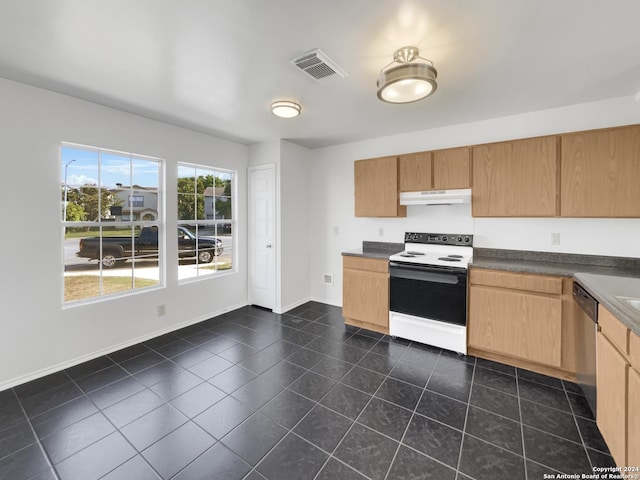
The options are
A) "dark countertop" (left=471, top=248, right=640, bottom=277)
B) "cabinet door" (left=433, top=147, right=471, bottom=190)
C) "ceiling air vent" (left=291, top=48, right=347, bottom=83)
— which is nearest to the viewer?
"ceiling air vent" (left=291, top=48, right=347, bottom=83)

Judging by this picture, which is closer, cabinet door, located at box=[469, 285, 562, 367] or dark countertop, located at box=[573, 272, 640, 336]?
dark countertop, located at box=[573, 272, 640, 336]

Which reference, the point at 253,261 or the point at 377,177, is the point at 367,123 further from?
the point at 253,261

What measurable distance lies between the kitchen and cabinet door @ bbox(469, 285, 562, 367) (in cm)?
78

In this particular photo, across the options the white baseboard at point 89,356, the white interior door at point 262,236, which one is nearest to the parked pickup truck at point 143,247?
the white interior door at point 262,236

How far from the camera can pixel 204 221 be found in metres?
3.80

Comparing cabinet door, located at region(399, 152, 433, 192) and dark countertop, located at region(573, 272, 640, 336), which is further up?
cabinet door, located at region(399, 152, 433, 192)

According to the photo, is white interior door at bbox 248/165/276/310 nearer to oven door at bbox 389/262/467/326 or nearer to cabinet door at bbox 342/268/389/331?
cabinet door at bbox 342/268/389/331

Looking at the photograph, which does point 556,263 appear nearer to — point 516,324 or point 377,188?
point 516,324

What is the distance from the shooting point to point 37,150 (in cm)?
238

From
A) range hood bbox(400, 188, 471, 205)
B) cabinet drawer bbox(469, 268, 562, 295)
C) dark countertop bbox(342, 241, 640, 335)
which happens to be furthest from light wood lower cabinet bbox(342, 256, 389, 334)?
cabinet drawer bbox(469, 268, 562, 295)

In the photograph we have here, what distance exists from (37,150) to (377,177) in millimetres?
3381

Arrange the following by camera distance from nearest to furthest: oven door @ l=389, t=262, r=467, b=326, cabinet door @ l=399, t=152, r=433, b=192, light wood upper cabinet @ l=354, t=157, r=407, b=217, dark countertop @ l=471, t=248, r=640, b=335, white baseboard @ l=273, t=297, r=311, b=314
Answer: dark countertop @ l=471, t=248, r=640, b=335, oven door @ l=389, t=262, r=467, b=326, cabinet door @ l=399, t=152, r=433, b=192, light wood upper cabinet @ l=354, t=157, r=407, b=217, white baseboard @ l=273, t=297, r=311, b=314

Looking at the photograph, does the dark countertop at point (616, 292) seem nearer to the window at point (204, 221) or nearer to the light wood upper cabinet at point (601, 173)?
the light wood upper cabinet at point (601, 173)

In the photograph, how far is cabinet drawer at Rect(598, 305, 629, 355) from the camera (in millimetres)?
1355
